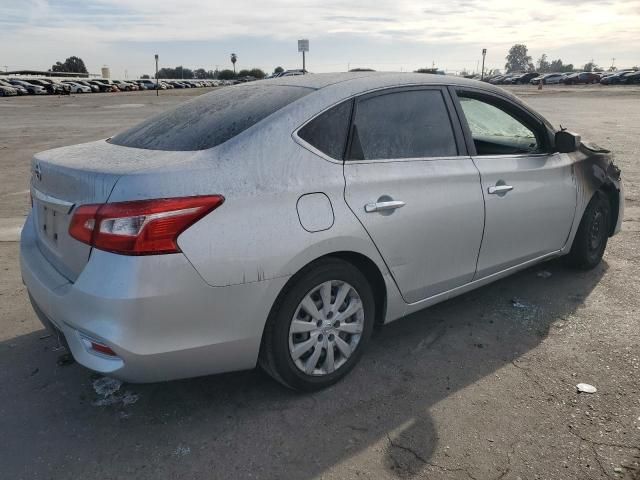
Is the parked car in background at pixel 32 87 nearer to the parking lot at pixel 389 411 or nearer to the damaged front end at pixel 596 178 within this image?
the parking lot at pixel 389 411

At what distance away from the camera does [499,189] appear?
3.71 meters

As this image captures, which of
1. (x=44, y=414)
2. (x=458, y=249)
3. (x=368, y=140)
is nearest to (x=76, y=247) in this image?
(x=44, y=414)

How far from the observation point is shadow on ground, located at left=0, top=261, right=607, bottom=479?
2.54 metres

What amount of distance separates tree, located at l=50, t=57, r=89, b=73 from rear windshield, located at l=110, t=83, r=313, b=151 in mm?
132380

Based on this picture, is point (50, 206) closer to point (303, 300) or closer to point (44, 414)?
point (44, 414)

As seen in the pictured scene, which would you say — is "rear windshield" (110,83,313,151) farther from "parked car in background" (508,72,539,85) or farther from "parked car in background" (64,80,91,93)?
"parked car in background" (508,72,539,85)

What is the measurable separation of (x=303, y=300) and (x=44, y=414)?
1463 mm

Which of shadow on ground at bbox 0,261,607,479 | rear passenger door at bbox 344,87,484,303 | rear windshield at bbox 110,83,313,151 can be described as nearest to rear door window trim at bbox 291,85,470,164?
rear passenger door at bbox 344,87,484,303

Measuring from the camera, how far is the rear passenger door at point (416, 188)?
306cm

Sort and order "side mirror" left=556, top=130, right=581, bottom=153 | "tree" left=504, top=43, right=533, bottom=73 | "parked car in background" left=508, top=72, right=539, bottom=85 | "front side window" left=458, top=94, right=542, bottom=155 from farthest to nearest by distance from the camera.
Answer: "tree" left=504, top=43, right=533, bottom=73 → "parked car in background" left=508, top=72, right=539, bottom=85 → "side mirror" left=556, top=130, right=581, bottom=153 → "front side window" left=458, top=94, right=542, bottom=155


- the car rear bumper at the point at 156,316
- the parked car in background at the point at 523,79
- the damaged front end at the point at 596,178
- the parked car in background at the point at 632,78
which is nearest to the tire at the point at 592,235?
the damaged front end at the point at 596,178

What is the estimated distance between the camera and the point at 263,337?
2816mm

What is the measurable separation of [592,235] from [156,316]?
3.88 metres

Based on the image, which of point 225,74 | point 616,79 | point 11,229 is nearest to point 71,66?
point 225,74
